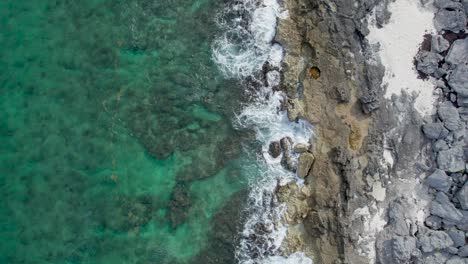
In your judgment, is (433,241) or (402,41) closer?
(433,241)

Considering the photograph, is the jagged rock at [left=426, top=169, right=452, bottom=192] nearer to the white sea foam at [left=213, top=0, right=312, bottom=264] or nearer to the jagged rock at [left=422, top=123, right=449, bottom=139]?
the jagged rock at [left=422, top=123, right=449, bottom=139]

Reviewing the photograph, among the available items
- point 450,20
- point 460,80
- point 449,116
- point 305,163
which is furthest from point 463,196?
point 450,20

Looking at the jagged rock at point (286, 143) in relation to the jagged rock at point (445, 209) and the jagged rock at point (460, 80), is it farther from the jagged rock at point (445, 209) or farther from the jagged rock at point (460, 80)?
the jagged rock at point (460, 80)

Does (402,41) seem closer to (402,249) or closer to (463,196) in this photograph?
(463,196)

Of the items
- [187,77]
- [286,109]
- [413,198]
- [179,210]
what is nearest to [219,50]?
[187,77]

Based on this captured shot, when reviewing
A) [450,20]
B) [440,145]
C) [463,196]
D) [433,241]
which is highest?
[450,20]

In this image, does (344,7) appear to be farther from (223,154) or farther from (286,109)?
(223,154)
